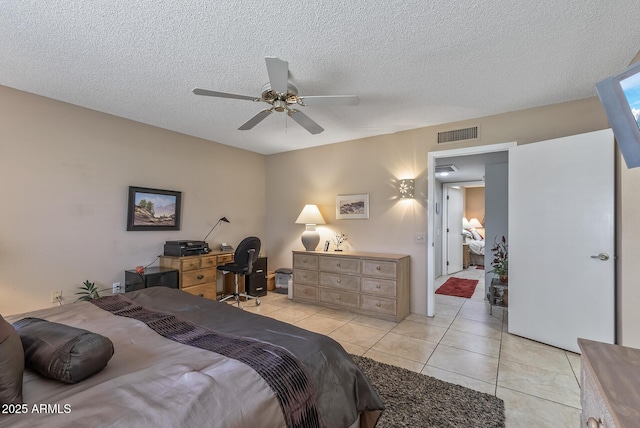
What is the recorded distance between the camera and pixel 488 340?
9.99 ft

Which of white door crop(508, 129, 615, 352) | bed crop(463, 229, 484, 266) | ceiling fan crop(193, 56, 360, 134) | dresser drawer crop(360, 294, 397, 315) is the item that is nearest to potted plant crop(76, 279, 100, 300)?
ceiling fan crop(193, 56, 360, 134)

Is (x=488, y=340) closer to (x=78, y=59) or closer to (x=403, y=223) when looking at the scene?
(x=403, y=223)

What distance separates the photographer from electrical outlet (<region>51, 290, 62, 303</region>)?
3.04m

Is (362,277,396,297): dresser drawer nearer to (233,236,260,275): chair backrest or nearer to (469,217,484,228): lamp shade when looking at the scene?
(233,236,260,275): chair backrest

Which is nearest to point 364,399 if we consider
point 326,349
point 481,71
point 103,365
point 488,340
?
point 326,349

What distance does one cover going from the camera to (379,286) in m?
3.73

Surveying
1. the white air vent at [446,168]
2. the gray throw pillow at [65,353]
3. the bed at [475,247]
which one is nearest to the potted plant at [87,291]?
the gray throw pillow at [65,353]

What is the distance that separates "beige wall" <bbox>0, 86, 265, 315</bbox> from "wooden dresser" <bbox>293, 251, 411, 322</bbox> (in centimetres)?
185

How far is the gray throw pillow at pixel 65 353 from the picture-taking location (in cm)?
101

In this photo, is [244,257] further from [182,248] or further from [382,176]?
[382,176]

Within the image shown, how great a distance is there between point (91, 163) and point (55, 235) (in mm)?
886

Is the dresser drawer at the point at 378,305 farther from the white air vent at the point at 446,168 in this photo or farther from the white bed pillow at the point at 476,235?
the white bed pillow at the point at 476,235

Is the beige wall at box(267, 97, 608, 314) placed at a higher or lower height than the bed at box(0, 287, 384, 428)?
higher

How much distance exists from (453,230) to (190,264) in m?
5.96
